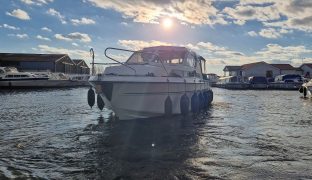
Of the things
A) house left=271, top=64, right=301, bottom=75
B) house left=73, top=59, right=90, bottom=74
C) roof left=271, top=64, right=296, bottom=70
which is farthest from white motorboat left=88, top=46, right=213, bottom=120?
roof left=271, top=64, right=296, bottom=70

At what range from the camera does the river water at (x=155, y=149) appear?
6.26 meters

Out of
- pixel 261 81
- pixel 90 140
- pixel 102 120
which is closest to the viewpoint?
pixel 90 140

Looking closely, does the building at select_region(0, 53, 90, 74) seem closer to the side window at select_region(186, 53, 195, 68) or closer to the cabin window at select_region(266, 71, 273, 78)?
the cabin window at select_region(266, 71, 273, 78)

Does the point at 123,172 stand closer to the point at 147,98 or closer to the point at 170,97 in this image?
the point at 147,98

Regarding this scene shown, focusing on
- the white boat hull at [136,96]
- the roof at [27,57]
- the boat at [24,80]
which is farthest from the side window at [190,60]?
the roof at [27,57]

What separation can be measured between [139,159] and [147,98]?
5.33 m

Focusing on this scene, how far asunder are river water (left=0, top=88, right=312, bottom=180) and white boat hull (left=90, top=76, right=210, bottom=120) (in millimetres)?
380

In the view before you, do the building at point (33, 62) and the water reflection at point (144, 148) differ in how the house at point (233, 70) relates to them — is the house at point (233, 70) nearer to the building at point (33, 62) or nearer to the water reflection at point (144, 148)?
the building at point (33, 62)

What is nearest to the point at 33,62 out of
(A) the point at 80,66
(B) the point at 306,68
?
(A) the point at 80,66

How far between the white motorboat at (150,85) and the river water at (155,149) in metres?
0.55

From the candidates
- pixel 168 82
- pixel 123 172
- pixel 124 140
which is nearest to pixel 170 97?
pixel 168 82

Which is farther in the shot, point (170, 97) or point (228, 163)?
point (170, 97)

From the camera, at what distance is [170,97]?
43.9 feet

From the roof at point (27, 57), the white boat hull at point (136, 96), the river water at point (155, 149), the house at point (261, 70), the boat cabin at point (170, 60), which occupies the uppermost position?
the roof at point (27, 57)
